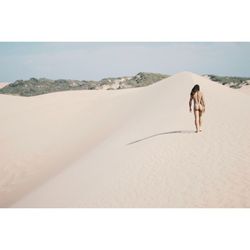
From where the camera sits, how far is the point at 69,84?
103812mm

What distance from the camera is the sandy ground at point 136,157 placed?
9.48 m

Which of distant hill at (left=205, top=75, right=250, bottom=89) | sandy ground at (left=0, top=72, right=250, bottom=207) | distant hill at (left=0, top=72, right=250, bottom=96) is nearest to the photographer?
sandy ground at (left=0, top=72, right=250, bottom=207)

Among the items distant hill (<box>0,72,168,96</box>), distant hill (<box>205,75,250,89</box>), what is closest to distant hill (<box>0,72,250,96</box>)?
distant hill (<box>0,72,168,96</box>)

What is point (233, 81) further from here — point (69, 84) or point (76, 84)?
point (69, 84)

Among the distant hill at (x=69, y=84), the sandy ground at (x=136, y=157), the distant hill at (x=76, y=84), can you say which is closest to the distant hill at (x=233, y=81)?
the distant hill at (x=76, y=84)

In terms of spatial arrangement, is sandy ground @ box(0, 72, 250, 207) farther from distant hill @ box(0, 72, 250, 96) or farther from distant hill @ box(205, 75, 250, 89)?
distant hill @ box(0, 72, 250, 96)

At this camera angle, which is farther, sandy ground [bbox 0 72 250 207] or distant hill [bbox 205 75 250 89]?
distant hill [bbox 205 75 250 89]

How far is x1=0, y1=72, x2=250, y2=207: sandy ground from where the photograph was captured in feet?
31.1

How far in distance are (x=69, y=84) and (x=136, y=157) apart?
308 feet

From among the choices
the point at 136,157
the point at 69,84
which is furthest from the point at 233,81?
the point at 136,157

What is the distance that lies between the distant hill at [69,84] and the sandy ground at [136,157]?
6479 cm

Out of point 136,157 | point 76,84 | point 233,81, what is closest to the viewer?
point 136,157

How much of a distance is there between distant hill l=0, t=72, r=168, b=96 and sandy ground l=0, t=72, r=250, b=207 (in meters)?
64.8

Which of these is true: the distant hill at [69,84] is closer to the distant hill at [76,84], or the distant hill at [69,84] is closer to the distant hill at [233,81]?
the distant hill at [76,84]
